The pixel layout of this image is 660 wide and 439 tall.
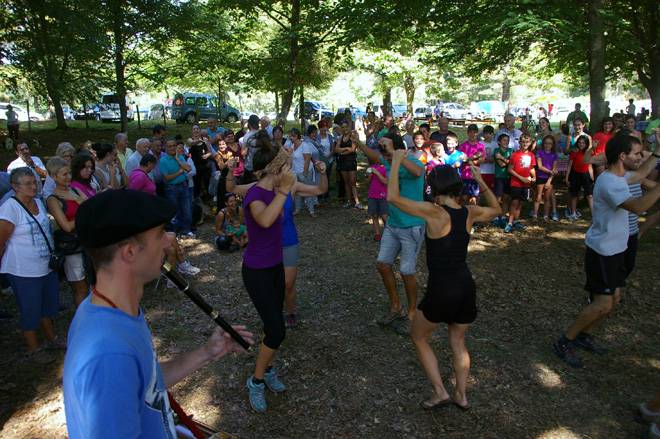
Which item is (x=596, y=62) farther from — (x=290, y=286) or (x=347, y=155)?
(x=290, y=286)

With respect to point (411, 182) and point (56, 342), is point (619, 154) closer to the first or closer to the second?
point (411, 182)

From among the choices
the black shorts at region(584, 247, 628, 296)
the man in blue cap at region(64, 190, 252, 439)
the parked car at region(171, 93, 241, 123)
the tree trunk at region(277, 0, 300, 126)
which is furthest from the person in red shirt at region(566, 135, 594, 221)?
the parked car at region(171, 93, 241, 123)

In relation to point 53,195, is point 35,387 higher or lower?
lower

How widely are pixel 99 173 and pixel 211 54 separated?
33.7 feet

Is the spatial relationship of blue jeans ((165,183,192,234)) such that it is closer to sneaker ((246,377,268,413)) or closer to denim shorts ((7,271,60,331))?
denim shorts ((7,271,60,331))

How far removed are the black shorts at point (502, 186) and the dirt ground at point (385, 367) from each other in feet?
7.38

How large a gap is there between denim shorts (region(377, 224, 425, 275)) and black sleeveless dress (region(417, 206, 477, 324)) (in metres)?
1.30

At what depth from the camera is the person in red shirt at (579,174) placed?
8781 millimetres

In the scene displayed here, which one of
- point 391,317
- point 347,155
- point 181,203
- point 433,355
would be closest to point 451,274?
point 433,355

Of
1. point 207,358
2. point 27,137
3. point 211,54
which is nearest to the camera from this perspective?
point 207,358

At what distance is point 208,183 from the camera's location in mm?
10789

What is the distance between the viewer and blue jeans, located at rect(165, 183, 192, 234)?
7930 mm

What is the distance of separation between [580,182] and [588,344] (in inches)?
209

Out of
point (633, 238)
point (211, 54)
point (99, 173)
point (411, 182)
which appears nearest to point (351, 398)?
point (411, 182)
